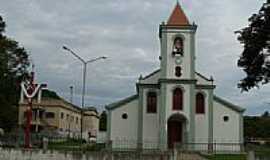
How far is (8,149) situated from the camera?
21.8 meters

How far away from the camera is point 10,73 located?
50.3 meters

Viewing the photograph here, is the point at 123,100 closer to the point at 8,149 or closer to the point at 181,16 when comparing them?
the point at 181,16

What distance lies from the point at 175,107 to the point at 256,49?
22.3m

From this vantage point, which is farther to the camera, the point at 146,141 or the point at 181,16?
the point at 181,16

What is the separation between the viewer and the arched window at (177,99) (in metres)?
50.1

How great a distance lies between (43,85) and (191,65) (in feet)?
101

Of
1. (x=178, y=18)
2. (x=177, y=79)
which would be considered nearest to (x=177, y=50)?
(x=177, y=79)

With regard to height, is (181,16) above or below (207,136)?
above

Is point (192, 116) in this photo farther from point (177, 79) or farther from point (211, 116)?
point (177, 79)

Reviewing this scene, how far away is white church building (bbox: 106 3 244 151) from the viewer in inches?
1972

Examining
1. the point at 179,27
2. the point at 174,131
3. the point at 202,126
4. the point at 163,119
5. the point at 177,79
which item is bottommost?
the point at 174,131

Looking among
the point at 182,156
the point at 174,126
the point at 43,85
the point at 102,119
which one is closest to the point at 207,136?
the point at 174,126

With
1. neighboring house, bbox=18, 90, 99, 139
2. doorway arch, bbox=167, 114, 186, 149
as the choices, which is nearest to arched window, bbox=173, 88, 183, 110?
doorway arch, bbox=167, 114, 186, 149

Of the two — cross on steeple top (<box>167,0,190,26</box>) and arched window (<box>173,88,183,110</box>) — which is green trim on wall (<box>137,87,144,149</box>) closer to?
arched window (<box>173,88,183,110</box>)
